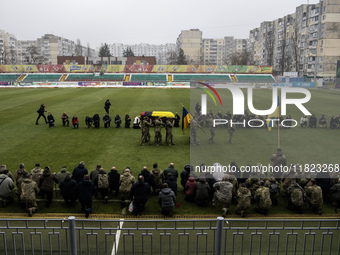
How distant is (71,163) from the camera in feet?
47.1

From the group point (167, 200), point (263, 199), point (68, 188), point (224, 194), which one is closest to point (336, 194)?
point (263, 199)

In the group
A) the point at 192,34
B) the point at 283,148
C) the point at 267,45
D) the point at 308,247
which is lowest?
the point at 308,247

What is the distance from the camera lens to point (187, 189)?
10320 millimetres

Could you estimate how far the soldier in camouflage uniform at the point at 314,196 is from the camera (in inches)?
373

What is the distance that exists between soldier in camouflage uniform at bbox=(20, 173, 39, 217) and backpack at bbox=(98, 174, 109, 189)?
2037mm

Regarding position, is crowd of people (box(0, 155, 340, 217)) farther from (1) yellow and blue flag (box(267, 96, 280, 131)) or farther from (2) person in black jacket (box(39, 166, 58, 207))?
(1) yellow and blue flag (box(267, 96, 280, 131))

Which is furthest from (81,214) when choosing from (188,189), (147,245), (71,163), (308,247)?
(308,247)

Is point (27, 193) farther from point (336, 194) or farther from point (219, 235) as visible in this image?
point (336, 194)

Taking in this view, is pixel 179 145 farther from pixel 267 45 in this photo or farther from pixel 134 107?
pixel 267 45

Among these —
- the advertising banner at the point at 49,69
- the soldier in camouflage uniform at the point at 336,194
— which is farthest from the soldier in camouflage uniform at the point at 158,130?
the advertising banner at the point at 49,69

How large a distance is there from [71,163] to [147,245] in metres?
8.14

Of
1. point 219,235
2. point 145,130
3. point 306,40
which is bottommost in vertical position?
point 219,235

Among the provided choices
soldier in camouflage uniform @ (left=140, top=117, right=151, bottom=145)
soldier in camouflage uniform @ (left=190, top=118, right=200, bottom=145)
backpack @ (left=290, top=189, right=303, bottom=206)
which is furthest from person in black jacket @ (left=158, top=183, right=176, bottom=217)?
soldier in camouflage uniform @ (left=140, top=117, right=151, bottom=145)

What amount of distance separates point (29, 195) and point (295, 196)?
8529 millimetres
